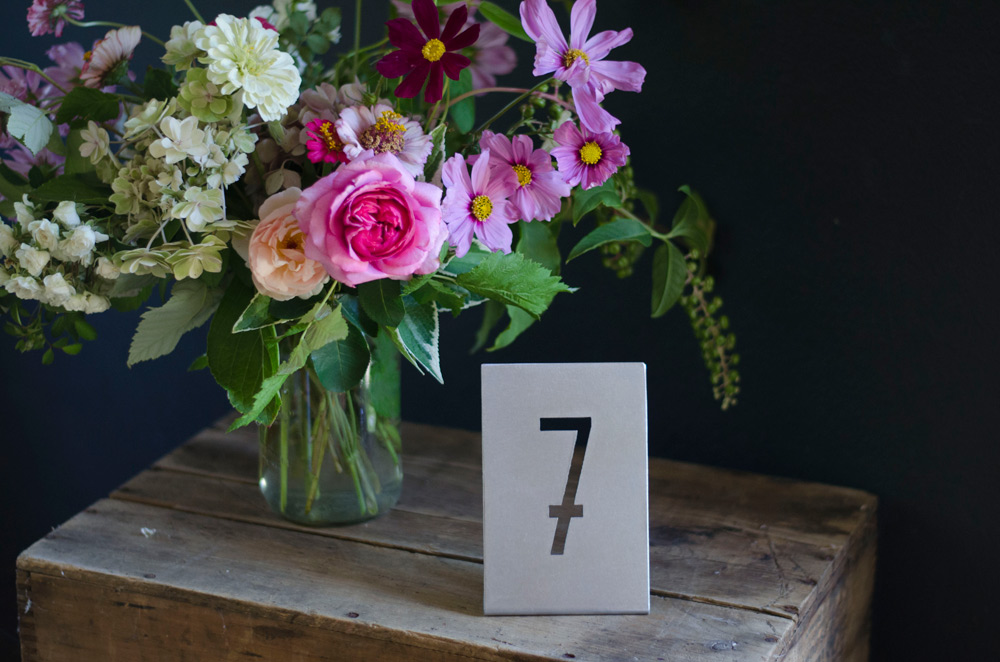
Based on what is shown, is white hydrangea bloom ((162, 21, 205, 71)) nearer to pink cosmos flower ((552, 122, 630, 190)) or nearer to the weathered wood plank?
pink cosmos flower ((552, 122, 630, 190))

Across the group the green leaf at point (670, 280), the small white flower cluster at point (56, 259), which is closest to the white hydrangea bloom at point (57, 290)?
the small white flower cluster at point (56, 259)

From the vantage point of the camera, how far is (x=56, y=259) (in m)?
0.80

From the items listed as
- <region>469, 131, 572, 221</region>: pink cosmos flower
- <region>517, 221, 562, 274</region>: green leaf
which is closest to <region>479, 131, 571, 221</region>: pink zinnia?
<region>469, 131, 572, 221</region>: pink cosmos flower

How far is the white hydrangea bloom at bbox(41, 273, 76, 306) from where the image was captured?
776mm

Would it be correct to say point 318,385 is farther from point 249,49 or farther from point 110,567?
point 249,49

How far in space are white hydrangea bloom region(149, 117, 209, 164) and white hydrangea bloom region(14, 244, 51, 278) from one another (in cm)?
13

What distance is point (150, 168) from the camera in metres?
0.79

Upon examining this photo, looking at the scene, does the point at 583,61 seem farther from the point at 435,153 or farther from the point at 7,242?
the point at 7,242

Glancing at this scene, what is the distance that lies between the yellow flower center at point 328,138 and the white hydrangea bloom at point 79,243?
0.22 metres

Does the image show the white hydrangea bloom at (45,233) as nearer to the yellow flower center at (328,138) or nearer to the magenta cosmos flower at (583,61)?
the yellow flower center at (328,138)

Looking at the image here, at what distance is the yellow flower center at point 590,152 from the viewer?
2.76ft

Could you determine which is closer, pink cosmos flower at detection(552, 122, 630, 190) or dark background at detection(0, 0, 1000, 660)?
pink cosmos flower at detection(552, 122, 630, 190)

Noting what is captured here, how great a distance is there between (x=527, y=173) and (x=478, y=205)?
6 cm

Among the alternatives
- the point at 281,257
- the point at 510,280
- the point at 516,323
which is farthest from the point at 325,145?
the point at 516,323
